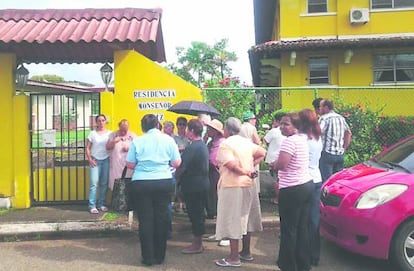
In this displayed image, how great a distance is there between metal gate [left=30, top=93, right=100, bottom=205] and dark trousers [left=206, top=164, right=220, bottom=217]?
2.48 metres

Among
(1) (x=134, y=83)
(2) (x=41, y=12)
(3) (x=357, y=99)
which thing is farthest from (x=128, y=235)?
(3) (x=357, y=99)

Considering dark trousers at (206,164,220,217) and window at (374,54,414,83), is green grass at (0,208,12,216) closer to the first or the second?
dark trousers at (206,164,220,217)

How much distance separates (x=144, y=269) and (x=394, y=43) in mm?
13068

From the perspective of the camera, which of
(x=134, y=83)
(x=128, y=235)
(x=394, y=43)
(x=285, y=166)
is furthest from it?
(x=394, y=43)

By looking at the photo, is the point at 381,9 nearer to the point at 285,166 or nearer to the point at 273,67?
the point at 273,67

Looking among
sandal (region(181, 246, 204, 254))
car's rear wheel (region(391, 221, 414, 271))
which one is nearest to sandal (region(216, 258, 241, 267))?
sandal (region(181, 246, 204, 254))

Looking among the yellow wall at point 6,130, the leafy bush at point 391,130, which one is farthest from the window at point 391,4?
the yellow wall at point 6,130

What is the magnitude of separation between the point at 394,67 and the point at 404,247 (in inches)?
521

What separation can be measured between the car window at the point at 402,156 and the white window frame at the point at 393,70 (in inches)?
452

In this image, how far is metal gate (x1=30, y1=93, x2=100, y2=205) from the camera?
834 centimetres

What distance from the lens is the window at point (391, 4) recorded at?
1730 cm

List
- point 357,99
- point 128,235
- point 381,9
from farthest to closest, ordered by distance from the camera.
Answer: point 381,9
point 357,99
point 128,235

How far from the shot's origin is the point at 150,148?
18.6 feet

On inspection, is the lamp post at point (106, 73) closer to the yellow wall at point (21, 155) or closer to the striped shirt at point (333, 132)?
the yellow wall at point (21, 155)
